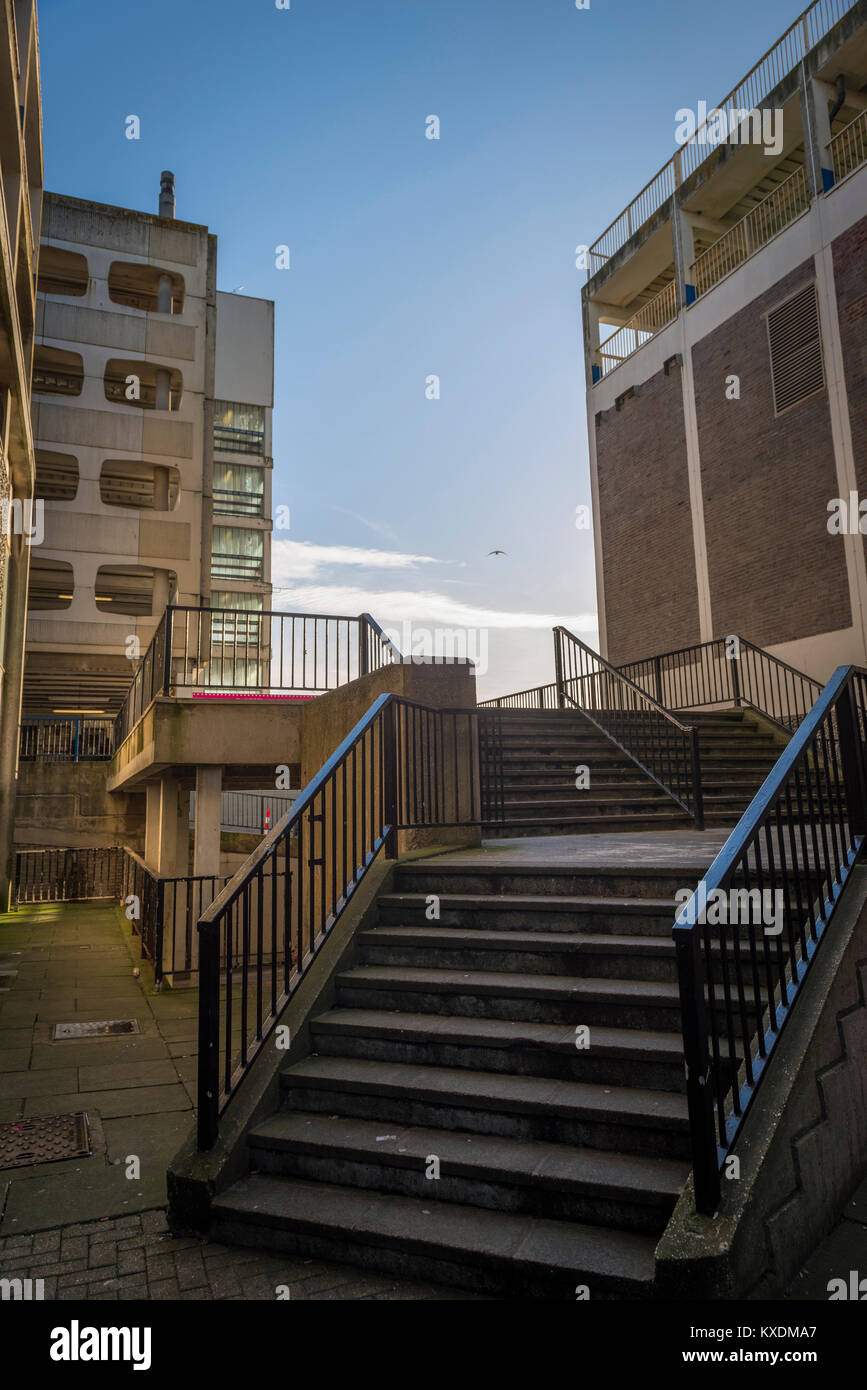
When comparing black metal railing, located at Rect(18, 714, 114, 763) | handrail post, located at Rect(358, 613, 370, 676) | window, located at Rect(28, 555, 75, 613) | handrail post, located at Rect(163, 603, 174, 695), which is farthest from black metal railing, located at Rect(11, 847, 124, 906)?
handrail post, located at Rect(358, 613, 370, 676)

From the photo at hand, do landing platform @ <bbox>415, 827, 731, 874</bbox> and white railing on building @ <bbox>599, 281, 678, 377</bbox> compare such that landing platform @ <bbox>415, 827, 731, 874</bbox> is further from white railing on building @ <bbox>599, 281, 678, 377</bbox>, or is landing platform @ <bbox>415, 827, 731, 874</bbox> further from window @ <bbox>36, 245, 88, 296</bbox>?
window @ <bbox>36, 245, 88, 296</bbox>

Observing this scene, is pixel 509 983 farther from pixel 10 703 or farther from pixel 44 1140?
pixel 10 703

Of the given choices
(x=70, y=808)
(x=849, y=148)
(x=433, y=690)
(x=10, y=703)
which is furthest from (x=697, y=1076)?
(x=70, y=808)

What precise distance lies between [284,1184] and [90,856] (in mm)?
19246

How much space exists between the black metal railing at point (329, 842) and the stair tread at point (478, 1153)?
0.44 metres

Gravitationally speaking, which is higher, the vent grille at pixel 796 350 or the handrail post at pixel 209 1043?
the vent grille at pixel 796 350

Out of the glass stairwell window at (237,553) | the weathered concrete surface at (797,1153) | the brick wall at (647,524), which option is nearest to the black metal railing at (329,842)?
the weathered concrete surface at (797,1153)

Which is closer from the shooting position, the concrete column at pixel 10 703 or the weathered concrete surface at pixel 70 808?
the concrete column at pixel 10 703

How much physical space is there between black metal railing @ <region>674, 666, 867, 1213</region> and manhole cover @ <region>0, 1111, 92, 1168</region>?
3.63 metres

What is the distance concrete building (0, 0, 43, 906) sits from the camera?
32.7 ft

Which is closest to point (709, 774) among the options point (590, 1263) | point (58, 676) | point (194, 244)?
point (590, 1263)

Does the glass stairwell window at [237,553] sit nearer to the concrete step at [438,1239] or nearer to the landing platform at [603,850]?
the landing platform at [603,850]

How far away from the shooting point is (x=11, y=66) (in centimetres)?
1002

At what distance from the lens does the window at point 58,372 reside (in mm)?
29250
